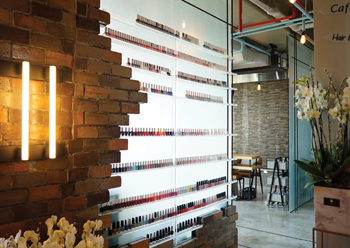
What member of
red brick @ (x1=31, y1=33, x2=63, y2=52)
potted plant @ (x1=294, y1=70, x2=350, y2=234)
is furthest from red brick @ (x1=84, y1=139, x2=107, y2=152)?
potted plant @ (x1=294, y1=70, x2=350, y2=234)

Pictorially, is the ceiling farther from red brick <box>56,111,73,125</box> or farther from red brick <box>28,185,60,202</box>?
red brick <box>28,185,60,202</box>

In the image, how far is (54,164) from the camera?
1859mm

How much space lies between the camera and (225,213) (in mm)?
3922

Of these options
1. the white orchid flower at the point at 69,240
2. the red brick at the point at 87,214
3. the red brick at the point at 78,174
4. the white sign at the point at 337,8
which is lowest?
the red brick at the point at 87,214

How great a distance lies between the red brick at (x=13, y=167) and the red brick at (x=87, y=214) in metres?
0.50

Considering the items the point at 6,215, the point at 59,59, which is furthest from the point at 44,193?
the point at 59,59

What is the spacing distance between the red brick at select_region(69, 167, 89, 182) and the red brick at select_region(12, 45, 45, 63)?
744 mm

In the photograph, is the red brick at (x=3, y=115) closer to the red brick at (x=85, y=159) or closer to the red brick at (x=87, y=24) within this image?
the red brick at (x=85, y=159)

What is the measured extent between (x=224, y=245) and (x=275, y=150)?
5.89m

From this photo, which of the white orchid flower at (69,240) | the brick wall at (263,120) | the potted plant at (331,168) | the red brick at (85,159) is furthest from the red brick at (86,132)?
the brick wall at (263,120)

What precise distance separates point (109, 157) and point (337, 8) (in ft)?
7.41

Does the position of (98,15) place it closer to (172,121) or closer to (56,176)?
(56,176)

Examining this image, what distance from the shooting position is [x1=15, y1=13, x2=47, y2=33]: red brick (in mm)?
1706

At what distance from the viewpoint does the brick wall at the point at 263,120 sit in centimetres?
906
